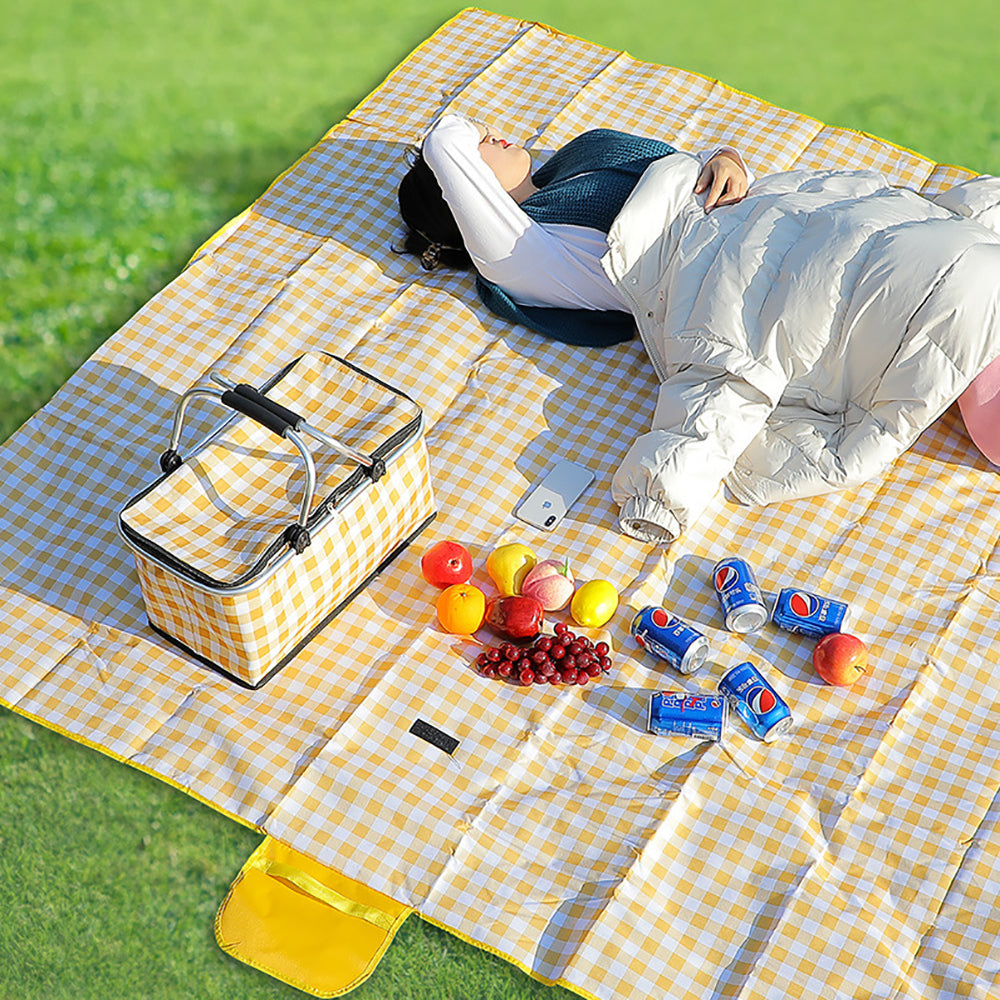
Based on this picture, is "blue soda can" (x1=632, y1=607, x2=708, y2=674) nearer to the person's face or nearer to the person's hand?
the person's hand

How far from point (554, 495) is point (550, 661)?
1.73ft

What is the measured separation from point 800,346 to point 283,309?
4.72 feet

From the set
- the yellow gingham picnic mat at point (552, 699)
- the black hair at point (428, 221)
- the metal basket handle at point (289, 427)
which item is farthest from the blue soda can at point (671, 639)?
the black hair at point (428, 221)

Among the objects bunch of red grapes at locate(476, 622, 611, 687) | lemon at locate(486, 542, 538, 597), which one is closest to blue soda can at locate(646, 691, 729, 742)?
bunch of red grapes at locate(476, 622, 611, 687)

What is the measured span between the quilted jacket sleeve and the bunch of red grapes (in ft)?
1.25

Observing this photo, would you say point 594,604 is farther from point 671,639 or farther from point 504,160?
point 504,160

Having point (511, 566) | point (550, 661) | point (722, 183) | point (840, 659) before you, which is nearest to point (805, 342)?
point (722, 183)

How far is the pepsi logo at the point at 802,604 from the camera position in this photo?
288 cm

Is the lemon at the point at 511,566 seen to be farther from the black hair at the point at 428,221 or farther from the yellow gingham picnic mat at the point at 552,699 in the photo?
the black hair at the point at 428,221

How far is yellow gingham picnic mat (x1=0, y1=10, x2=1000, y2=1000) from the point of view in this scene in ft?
8.23

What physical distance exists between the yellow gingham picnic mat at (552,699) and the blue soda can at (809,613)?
0.21 ft

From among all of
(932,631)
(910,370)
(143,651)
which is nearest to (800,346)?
(910,370)

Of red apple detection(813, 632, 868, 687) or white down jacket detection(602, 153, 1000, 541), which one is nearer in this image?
red apple detection(813, 632, 868, 687)

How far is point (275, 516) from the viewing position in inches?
108
